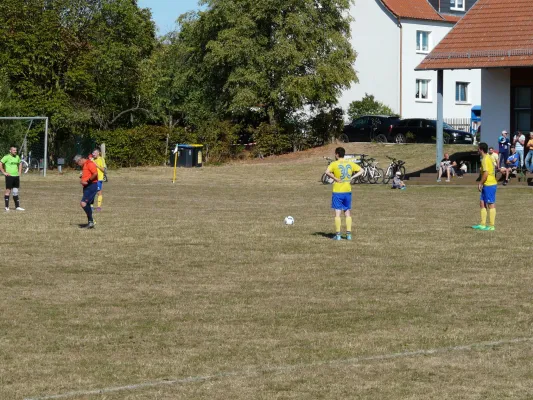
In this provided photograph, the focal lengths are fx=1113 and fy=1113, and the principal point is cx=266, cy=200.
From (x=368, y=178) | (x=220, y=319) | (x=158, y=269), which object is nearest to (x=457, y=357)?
(x=220, y=319)

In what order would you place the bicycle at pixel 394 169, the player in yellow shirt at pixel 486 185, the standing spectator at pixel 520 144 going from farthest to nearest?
the bicycle at pixel 394 169, the standing spectator at pixel 520 144, the player in yellow shirt at pixel 486 185

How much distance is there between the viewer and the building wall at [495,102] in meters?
45.7

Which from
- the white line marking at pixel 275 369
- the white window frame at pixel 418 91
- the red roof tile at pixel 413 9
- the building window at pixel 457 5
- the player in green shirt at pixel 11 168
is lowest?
the white line marking at pixel 275 369

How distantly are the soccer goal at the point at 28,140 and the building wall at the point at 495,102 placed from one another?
65.2 ft

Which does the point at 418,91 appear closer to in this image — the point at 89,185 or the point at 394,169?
the point at 394,169

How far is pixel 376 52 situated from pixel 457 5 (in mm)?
9403

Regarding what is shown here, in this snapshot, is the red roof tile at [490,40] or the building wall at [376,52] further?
the building wall at [376,52]

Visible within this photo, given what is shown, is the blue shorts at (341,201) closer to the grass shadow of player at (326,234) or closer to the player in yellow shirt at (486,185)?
the grass shadow of player at (326,234)

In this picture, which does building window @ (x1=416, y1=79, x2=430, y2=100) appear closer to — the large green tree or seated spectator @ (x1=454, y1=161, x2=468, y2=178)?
the large green tree

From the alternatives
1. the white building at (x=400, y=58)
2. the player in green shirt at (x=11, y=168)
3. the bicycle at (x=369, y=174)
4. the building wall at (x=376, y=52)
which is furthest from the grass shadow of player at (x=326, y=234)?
the building wall at (x=376, y=52)

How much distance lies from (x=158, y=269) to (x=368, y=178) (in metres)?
28.0

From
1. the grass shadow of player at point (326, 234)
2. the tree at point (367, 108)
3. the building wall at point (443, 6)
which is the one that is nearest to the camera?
the grass shadow of player at point (326, 234)

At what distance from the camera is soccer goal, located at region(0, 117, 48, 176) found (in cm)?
5300

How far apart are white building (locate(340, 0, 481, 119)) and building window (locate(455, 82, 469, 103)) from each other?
0.23ft
